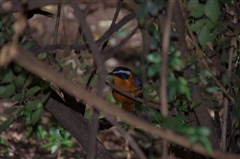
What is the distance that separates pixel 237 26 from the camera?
3.18 meters

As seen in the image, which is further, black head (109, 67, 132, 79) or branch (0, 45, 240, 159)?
black head (109, 67, 132, 79)

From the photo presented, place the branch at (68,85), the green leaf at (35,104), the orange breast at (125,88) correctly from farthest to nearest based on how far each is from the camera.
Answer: the orange breast at (125,88), the green leaf at (35,104), the branch at (68,85)

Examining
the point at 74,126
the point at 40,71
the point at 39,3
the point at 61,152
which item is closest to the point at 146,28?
the point at 39,3

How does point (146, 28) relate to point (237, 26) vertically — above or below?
below

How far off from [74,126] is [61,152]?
8.40ft

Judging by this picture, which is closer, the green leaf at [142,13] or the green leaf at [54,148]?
the green leaf at [142,13]

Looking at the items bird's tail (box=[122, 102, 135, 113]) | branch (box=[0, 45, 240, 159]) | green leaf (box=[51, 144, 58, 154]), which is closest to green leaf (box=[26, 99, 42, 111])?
branch (box=[0, 45, 240, 159])

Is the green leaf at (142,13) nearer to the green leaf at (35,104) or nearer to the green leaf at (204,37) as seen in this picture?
the green leaf at (204,37)

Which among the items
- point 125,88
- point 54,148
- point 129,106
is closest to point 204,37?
point 129,106

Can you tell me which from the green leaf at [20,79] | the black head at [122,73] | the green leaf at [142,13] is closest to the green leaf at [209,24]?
the green leaf at [142,13]

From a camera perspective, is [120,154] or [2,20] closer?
[2,20]

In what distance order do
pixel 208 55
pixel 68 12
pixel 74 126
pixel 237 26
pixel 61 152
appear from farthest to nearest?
pixel 68 12, pixel 61 152, pixel 74 126, pixel 208 55, pixel 237 26

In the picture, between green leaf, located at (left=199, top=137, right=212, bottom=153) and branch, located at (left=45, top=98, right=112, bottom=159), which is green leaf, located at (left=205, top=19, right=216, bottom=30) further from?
branch, located at (left=45, top=98, right=112, bottom=159)

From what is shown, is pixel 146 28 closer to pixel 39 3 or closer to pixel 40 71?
pixel 39 3
